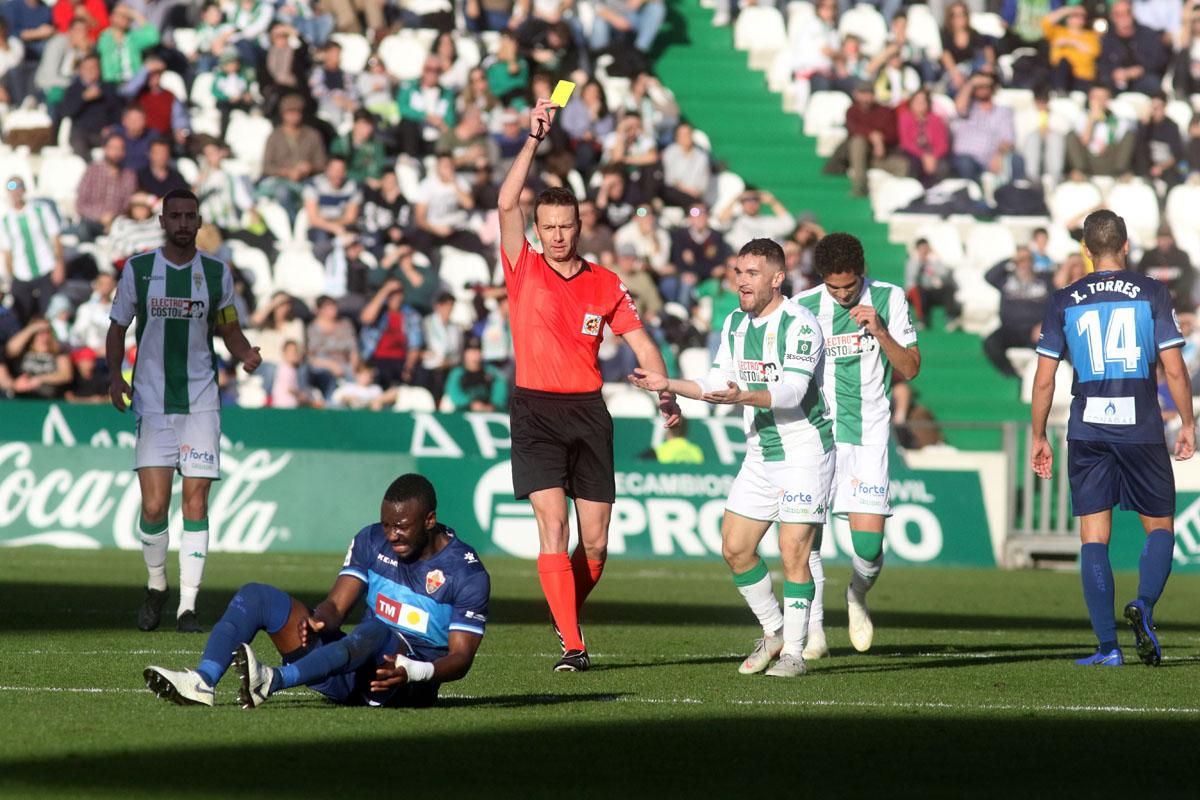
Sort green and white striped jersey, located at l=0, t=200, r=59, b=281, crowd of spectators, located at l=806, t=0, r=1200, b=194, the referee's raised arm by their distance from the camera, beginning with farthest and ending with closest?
crowd of spectators, located at l=806, t=0, r=1200, b=194 < green and white striped jersey, located at l=0, t=200, r=59, b=281 < the referee's raised arm

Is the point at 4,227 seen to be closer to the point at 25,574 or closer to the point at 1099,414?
the point at 25,574

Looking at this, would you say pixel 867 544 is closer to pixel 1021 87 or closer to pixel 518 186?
pixel 518 186

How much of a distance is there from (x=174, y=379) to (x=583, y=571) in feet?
10.6

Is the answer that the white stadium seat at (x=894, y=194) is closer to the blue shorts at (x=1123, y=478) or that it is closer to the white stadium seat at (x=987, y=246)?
the white stadium seat at (x=987, y=246)

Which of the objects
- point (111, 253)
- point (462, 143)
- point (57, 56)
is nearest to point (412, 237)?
point (462, 143)

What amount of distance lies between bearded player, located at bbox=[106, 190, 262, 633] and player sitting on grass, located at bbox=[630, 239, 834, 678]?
337 cm

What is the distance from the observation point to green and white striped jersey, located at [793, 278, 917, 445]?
452 inches

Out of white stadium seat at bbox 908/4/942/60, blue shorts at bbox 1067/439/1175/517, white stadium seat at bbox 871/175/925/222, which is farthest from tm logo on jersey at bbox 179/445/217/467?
white stadium seat at bbox 908/4/942/60

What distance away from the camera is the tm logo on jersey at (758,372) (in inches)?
408

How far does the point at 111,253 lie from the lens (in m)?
23.2

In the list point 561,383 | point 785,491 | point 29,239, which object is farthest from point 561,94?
point 29,239

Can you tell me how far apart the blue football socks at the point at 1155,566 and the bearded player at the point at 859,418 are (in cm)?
147

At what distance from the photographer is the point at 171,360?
41.1 ft

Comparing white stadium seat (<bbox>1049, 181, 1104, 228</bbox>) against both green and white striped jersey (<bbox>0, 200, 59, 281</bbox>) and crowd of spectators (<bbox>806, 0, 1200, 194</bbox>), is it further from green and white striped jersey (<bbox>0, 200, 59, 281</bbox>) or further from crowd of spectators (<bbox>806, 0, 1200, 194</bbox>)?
green and white striped jersey (<bbox>0, 200, 59, 281</bbox>)
